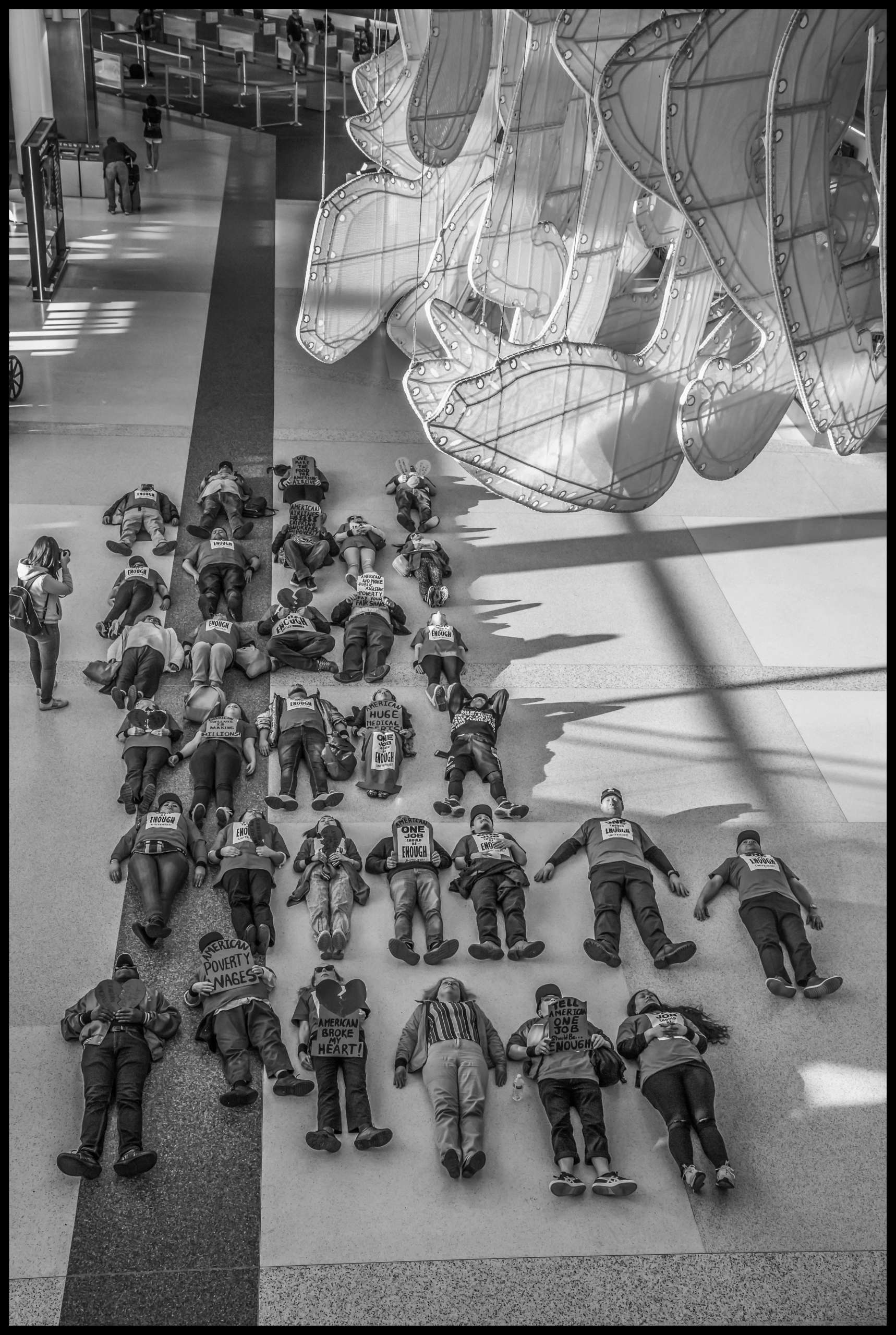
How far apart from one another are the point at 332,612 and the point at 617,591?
301cm

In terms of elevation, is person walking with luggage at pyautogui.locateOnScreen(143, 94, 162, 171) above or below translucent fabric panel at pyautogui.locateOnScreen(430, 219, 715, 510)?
above

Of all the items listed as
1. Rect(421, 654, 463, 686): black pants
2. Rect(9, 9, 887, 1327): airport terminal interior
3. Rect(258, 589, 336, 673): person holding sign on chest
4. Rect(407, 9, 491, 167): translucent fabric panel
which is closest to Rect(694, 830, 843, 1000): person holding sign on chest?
Rect(9, 9, 887, 1327): airport terminal interior

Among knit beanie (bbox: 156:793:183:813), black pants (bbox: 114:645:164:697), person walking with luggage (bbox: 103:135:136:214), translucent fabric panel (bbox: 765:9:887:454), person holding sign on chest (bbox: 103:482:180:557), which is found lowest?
knit beanie (bbox: 156:793:183:813)

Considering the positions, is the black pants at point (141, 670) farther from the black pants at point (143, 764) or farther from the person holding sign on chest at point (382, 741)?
the person holding sign on chest at point (382, 741)

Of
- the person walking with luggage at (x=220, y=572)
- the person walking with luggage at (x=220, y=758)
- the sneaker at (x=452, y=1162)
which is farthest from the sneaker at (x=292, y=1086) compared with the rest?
the person walking with luggage at (x=220, y=572)

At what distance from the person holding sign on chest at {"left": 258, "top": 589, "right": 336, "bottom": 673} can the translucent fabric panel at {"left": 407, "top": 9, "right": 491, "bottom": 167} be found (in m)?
6.56

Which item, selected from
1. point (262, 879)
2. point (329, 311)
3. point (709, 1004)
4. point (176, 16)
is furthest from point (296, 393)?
point (176, 16)

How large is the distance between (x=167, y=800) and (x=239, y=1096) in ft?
8.60

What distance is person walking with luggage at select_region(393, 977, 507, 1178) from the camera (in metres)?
7.41

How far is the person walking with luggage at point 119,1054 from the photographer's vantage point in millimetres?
7137

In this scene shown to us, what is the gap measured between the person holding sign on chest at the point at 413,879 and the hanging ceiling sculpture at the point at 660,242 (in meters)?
2.75

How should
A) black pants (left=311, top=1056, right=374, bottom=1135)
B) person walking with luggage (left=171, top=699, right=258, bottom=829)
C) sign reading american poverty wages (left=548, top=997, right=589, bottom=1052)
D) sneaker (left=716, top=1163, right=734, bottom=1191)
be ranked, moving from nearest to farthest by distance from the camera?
sneaker (left=716, top=1163, right=734, bottom=1191), black pants (left=311, top=1056, right=374, bottom=1135), sign reading american poverty wages (left=548, top=997, right=589, bottom=1052), person walking with luggage (left=171, top=699, right=258, bottom=829)

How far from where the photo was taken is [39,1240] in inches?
271

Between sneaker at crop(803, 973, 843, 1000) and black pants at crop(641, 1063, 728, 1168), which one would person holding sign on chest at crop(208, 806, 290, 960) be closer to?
black pants at crop(641, 1063, 728, 1168)
